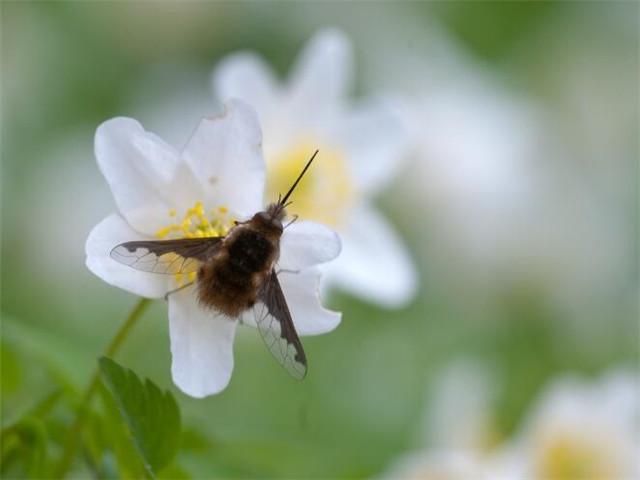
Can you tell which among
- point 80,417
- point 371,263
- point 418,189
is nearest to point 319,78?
point 371,263

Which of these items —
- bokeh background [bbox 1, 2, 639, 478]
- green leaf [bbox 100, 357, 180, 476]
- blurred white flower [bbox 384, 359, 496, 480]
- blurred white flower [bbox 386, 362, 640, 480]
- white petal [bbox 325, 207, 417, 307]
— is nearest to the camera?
green leaf [bbox 100, 357, 180, 476]

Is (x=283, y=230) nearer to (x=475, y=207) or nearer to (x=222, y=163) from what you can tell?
(x=222, y=163)

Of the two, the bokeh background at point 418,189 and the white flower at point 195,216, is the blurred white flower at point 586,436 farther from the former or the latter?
the white flower at point 195,216

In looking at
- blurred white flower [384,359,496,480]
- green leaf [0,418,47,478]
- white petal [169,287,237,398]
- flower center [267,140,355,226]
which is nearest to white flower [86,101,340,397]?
white petal [169,287,237,398]

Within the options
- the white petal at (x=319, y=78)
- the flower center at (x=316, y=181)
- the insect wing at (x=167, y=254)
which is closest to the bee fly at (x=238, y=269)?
the insect wing at (x=167, y=254)

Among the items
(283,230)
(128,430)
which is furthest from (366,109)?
(128,430)

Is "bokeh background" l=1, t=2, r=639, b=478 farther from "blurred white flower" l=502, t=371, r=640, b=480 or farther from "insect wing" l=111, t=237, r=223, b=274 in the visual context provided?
"insect wing" l=111, t=237, r=223, b=274

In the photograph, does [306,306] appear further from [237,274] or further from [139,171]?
[139,171]
